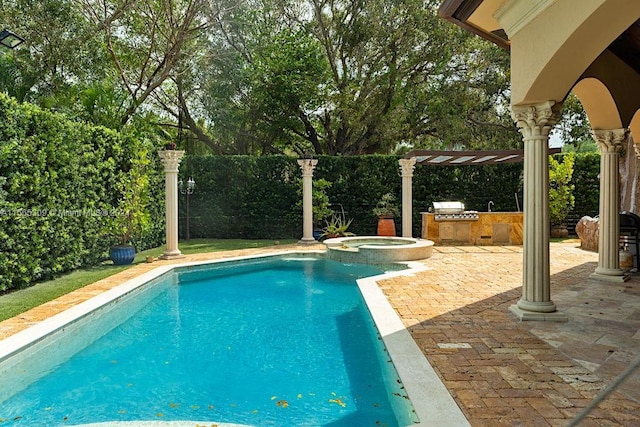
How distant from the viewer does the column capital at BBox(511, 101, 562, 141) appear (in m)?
5.65

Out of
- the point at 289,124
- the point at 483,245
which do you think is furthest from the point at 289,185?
the point at 483,245

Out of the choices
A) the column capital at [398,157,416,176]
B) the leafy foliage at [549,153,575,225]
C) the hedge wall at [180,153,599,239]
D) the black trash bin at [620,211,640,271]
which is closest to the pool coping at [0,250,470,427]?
the black trash bin at [620,211,640,271]

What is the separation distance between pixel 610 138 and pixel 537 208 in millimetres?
3646

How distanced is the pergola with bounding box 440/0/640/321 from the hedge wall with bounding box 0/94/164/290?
7.48 m

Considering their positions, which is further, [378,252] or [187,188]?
[187,188]

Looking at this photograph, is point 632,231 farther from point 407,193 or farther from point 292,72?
point 292,72

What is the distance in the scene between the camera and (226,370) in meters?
4.83

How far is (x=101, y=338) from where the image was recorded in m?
5.93

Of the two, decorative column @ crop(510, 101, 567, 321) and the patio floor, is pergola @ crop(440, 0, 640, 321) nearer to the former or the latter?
decorative column @ crop(510, 101, 567, 321)

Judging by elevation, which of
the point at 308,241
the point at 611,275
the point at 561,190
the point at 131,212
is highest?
the point at 561,190

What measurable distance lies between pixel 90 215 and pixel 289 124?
11558mm

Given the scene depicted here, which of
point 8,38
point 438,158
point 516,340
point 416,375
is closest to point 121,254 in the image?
point 8,38

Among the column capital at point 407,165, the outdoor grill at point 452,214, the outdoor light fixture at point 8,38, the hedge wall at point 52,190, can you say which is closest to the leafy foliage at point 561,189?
the outdoor grill at point 452,214

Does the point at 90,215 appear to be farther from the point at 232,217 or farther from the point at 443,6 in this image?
the point at 443,6
